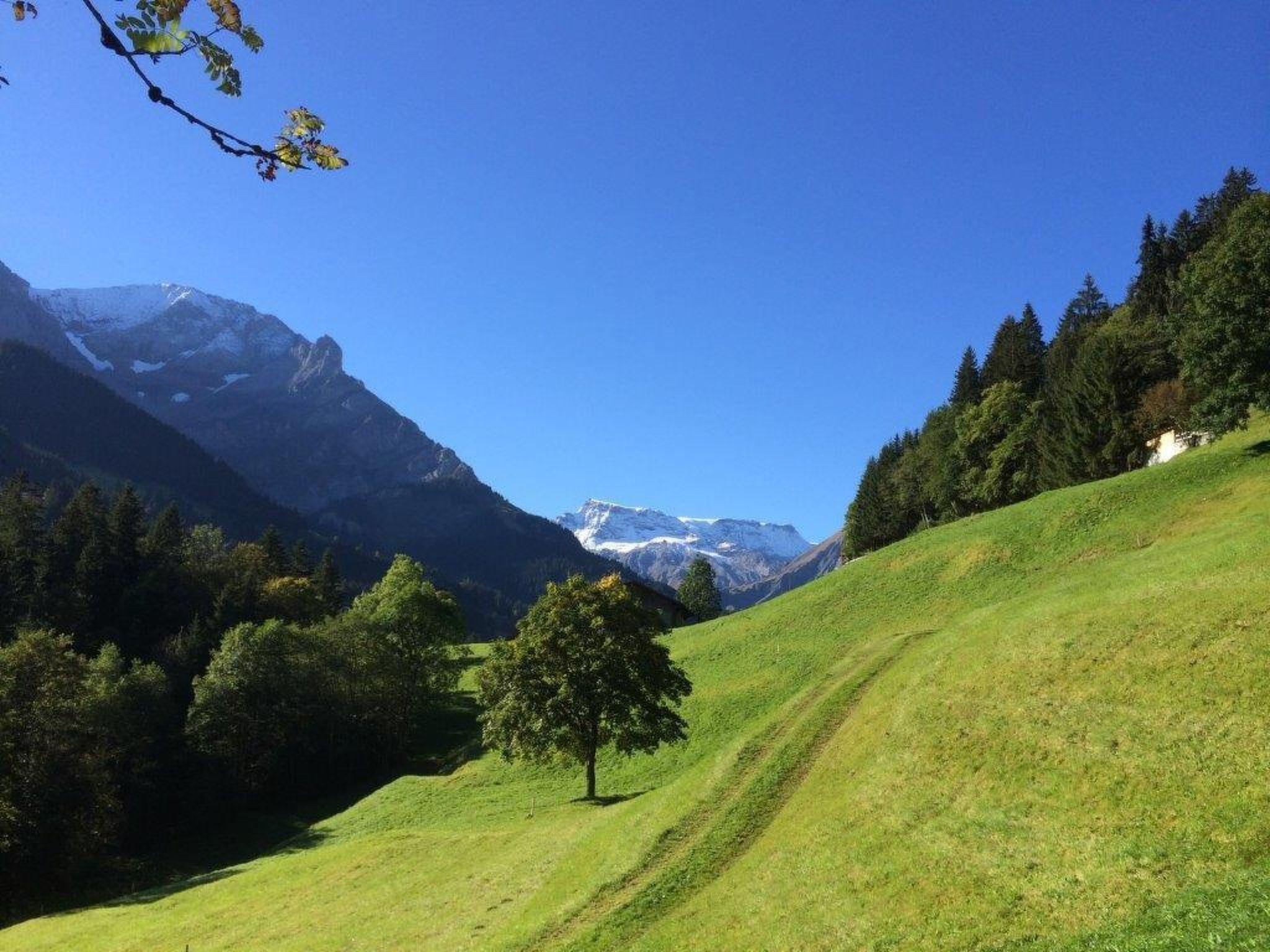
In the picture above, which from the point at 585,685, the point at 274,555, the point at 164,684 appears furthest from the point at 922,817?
the point at 274,555

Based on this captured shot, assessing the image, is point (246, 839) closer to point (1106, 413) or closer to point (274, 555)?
point (274, 555)

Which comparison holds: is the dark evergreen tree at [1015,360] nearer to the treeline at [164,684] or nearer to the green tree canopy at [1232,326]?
the green tree canopy at [1232,326]

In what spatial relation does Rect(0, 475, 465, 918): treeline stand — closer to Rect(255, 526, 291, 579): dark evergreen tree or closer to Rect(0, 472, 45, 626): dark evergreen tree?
Rect(0, 472, 45, 626): dark evergreen tree

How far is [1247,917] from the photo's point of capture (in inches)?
534

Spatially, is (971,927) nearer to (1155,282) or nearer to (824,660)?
(824,660)

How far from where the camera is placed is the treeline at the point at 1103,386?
47.8 metres

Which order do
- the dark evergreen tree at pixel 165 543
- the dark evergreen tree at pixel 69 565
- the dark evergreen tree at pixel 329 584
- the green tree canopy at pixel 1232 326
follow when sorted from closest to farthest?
the green tree canopy at pixel 1232 326 < the dark evergreen tree at pixel 69 565 < the dark evergreen tree at pixel 165 543 < the dark evergreen tree at pixel 329 584

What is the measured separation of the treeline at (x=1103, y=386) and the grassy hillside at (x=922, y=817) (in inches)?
389

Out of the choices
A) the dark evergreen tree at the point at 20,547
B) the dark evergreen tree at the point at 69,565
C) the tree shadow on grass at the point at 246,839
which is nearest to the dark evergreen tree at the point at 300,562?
the dark evergreen tree at the point at 69,565

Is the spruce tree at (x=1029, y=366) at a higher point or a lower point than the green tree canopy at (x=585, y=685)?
higher

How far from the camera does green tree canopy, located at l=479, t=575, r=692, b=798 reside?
41.7 meters

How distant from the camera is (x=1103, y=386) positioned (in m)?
77.4

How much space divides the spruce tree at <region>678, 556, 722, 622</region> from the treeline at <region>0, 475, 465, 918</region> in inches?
2372

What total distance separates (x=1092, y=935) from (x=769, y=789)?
1563cm
